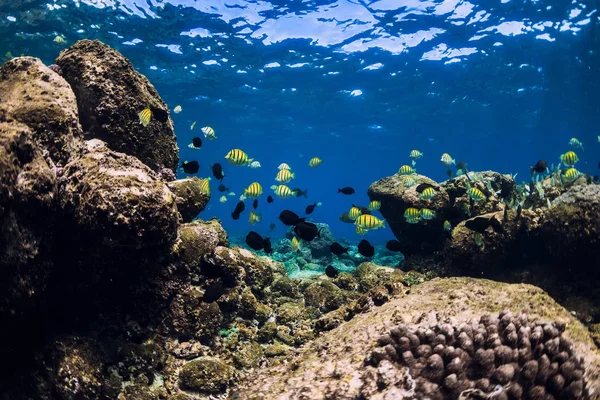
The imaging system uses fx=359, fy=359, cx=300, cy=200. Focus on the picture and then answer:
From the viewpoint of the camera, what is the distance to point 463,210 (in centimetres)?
962

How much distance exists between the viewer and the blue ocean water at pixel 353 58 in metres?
20.1

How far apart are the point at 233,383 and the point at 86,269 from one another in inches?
99.3

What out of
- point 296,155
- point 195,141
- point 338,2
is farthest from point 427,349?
point 296,155

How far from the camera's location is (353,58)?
26.9 m

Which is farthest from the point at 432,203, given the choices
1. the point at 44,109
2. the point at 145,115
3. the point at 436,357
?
the point at 44,109

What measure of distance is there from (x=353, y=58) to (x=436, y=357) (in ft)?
87.5

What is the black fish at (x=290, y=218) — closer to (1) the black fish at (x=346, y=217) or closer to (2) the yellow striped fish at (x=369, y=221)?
(2) the yellow striped fish at (x=369, y=221)

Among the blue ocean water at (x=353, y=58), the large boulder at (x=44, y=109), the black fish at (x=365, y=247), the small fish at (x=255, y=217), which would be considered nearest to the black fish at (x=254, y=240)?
the black fish at (x=365, y=247)

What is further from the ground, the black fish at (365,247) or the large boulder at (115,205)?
the large boulder at (115,205)

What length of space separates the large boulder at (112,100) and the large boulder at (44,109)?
0.65 meters

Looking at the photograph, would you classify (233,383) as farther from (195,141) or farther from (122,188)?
(195,141)

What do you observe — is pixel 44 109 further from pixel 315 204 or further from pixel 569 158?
pixel 569 158

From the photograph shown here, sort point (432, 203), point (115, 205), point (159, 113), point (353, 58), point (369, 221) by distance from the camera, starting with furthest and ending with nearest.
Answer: point (353, 58) → point (432, 203) → point (369, 221) → point (159, 113) → point (115, 205)

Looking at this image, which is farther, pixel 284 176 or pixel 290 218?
pixel 284 176
